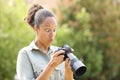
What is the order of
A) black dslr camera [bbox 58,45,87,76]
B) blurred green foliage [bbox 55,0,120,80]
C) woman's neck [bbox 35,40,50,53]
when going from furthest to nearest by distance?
blurred green foliage [bbox 55,0,120,80]
woman's neck [bbox 35,40,50,53]
black dslr camera [bbox 58,45,87,76]

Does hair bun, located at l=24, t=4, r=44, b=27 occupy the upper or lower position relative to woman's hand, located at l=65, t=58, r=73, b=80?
upper

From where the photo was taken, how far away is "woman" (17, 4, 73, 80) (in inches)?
131

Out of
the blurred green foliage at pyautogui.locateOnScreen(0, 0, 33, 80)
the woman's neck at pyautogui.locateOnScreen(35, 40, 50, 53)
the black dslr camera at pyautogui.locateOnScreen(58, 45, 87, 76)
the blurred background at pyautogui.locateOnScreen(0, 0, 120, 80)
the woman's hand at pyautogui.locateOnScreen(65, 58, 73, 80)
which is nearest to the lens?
the black dslr camera at pyautogui.locateOnScreen(58, 45, 87, 76)

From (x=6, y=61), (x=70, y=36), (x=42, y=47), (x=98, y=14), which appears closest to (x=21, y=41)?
(x=6, y=61)

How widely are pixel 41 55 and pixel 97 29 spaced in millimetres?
8441

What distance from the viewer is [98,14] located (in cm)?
1188

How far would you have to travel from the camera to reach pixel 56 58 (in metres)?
3.22

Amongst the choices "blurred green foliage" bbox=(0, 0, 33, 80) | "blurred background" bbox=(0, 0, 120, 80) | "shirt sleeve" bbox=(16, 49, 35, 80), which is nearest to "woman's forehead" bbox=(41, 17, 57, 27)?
"shirt sleeve" bbox=(16, 49, 35, 80)

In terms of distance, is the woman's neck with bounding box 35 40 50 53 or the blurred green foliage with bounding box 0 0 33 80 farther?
the blurred green foliage with bounding box 0 0 33 80

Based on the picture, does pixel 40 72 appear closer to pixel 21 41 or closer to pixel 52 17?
pixel 52 17

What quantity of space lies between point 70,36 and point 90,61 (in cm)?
75

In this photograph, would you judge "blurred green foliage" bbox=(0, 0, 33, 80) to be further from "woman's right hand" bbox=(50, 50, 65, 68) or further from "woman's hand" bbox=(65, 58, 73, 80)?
"woman's right hand" bbox=(50, 50, 65, 68)

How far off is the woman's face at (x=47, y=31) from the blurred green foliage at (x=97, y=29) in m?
7.89

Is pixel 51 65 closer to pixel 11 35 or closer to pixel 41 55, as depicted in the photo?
pixel 41 55
